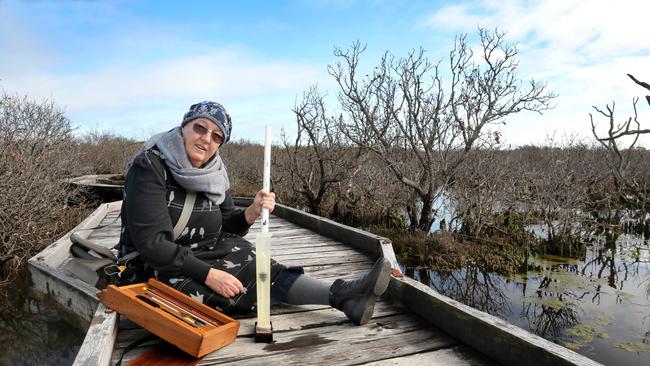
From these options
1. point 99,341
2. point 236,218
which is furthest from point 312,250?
point 99,341

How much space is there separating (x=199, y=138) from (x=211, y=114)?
16 cm

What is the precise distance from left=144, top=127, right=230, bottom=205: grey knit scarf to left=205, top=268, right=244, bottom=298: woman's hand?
512 mm

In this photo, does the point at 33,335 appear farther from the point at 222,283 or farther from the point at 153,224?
the point at 222,283

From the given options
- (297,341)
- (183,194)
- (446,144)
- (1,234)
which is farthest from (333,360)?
(446,144)

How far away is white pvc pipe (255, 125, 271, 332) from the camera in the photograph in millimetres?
2361

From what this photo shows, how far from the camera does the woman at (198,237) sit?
2.49 metres

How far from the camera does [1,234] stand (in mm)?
6414

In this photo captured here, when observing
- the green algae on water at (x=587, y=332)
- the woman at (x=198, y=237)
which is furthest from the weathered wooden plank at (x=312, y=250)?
the green algae on water at (x=587, y=332)

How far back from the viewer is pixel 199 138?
106 inches

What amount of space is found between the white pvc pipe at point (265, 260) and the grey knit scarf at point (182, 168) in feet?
1.43

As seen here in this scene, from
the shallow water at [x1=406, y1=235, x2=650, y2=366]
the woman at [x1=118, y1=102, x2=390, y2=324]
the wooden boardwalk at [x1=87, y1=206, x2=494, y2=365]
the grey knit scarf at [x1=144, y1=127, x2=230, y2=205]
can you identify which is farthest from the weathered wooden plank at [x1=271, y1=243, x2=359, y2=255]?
the shallow water at [x1=406, y1=235, x2=650, y2=366]

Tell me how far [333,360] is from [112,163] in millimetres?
20928

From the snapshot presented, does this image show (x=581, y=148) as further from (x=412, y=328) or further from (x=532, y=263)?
(x=412, y=328)

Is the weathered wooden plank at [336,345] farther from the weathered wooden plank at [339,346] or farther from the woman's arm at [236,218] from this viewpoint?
the woman's arm at [236,218]
